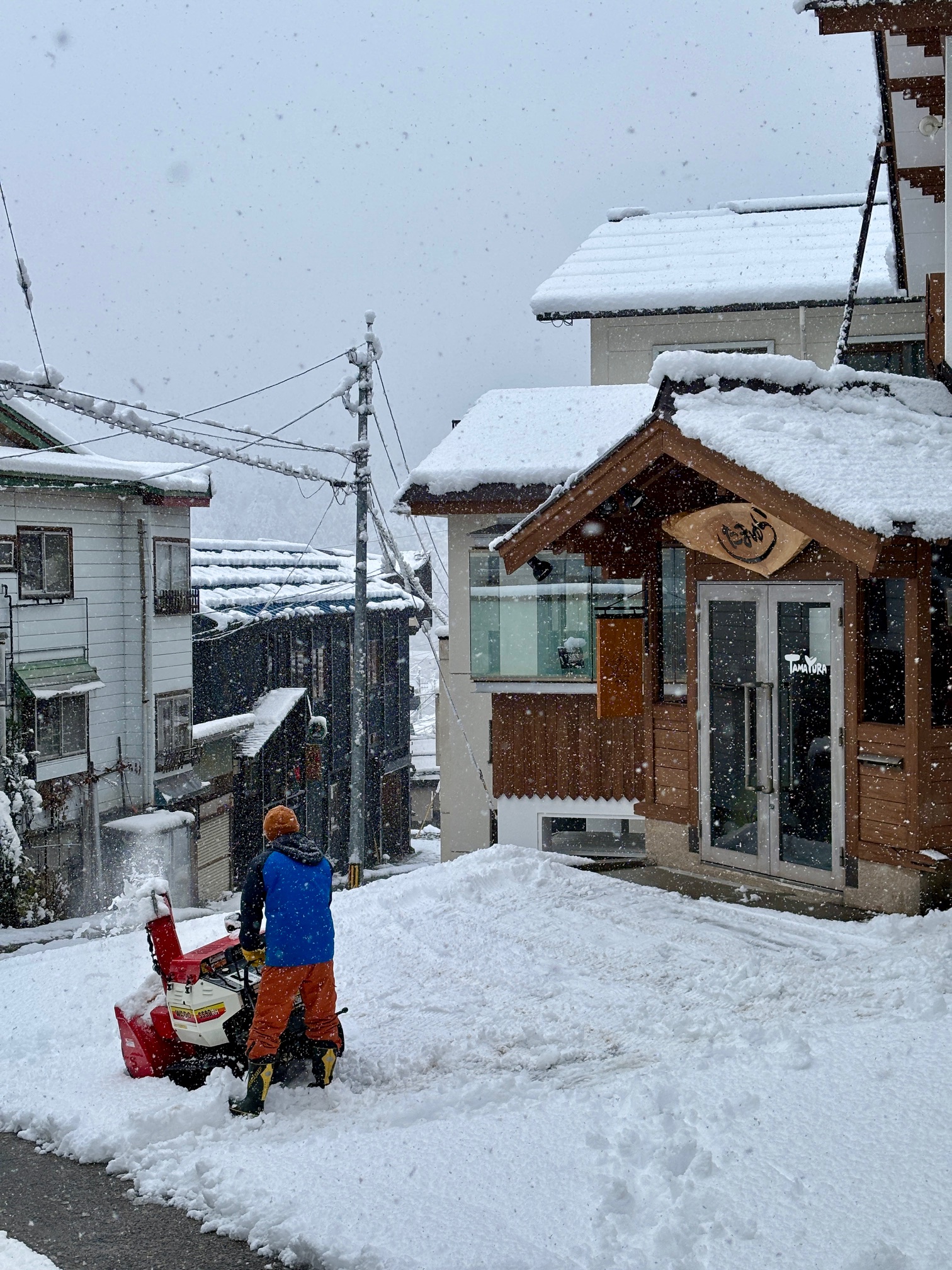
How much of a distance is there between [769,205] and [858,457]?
16738mm

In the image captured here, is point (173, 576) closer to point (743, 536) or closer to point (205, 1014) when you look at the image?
point (743, 536)

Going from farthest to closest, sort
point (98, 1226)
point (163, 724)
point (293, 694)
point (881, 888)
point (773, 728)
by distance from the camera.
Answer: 1. point (293, 694)
2. point (163, 724)
3. point (773, 728)
4. point (881, 888)
5. point (98, 1226)

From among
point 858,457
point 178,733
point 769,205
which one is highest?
point 769,205

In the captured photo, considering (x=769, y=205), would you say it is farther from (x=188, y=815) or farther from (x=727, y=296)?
(x=188, y=815)

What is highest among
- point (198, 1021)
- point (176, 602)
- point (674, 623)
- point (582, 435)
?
point (582, 435)

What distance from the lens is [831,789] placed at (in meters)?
8.91

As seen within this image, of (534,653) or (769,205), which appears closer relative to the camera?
(534,653)

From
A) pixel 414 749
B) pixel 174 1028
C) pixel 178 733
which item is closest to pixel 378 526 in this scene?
pixel 178 733

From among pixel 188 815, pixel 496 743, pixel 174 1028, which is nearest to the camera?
pixel 174 1028

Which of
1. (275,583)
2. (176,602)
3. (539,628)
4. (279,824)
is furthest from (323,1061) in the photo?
(275,583)

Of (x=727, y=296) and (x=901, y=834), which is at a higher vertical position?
(x=727, y=296)

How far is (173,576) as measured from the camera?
83.1 feet

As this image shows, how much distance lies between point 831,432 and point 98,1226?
288 inches

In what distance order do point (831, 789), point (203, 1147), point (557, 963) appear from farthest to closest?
point (831, 789), point (557, 963), point (203, 1147)
